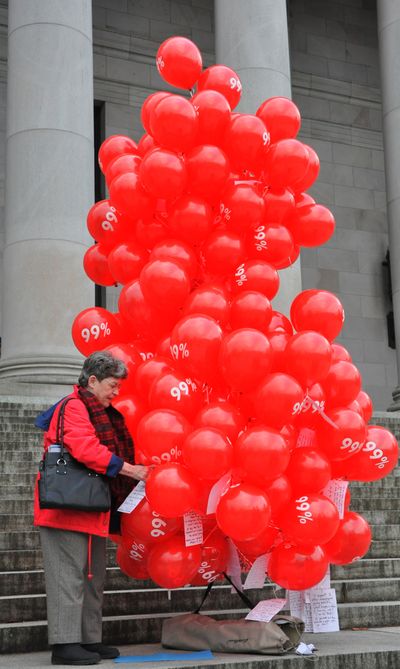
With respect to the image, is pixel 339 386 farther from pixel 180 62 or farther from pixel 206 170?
pixel 180 62

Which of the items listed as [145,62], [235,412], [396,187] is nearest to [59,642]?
[235,412]

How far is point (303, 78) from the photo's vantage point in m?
22.8

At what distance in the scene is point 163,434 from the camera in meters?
5.52

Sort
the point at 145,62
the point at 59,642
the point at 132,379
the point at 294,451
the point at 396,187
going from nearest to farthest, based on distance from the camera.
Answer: the point at 59,642
the point at 294,451
the point at 132,379
the point at 396,187
the point at 145,62

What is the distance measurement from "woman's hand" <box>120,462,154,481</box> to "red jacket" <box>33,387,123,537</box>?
0.20ft

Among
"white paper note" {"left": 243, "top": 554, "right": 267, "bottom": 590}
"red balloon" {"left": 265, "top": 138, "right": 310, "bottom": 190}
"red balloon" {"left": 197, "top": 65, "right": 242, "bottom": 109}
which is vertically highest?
"red balloon" {"left": 197, "top": 65, "right": 242, "bottom": 109}

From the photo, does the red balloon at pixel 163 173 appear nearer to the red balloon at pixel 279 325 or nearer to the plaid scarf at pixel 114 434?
the red balloon at pixel 279 325

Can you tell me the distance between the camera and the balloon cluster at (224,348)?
217 inches

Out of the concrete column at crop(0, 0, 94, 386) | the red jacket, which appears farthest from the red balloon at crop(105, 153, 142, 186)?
the concrete column at crop(0, 0, 94, 386)

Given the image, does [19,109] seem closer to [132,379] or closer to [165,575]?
[132,379]

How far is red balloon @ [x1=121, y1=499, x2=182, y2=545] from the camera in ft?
18.8

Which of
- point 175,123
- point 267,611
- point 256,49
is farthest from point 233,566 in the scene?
point 256,49

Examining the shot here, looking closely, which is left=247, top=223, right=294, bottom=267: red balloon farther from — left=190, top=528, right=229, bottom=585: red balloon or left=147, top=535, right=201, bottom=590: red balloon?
left=147, top=535, right=201, bottom=590: red balloon

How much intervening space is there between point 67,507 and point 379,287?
18597mm
